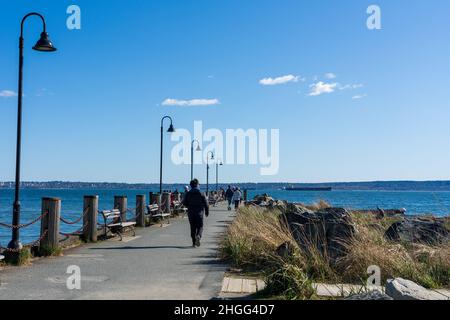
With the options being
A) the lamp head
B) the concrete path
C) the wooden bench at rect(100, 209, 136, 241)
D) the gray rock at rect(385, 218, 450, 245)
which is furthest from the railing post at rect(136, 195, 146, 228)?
the gray rock at rect(385, 218, 450, 245)

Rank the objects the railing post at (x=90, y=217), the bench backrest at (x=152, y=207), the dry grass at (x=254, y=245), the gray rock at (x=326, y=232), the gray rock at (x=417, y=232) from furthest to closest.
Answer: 1. the bench backrest at (x=152, y=207)
2. the railing post at (x=90, y=217)
3. the gray rock at (x=417, y=232)
4. the dry grass at (x=254, y=245)
5. the gray rock at (x=326, y=232)

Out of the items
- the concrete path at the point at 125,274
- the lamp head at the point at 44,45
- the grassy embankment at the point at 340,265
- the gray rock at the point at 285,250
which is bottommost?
the concrete path at the point at 125,274

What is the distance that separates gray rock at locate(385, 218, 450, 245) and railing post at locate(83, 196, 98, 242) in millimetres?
7922

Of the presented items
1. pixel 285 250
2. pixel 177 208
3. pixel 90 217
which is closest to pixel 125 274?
pixel 285 250

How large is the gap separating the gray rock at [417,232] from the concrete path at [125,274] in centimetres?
470

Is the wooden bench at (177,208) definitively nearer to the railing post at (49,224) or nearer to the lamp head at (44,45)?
the railing post at (49,224)

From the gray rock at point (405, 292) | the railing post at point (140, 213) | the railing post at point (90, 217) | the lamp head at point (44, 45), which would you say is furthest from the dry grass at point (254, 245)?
the railing post at point (140, 213)

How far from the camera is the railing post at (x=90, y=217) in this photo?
48.7ft

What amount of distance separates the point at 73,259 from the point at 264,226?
14.7ft

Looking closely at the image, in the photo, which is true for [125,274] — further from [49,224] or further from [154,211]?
[154,211]

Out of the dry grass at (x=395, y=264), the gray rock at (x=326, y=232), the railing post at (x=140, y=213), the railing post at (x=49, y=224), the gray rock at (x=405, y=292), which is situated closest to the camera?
the gray rock at (x=405, y=292)

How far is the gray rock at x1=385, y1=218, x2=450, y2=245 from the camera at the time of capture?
13.4 m
